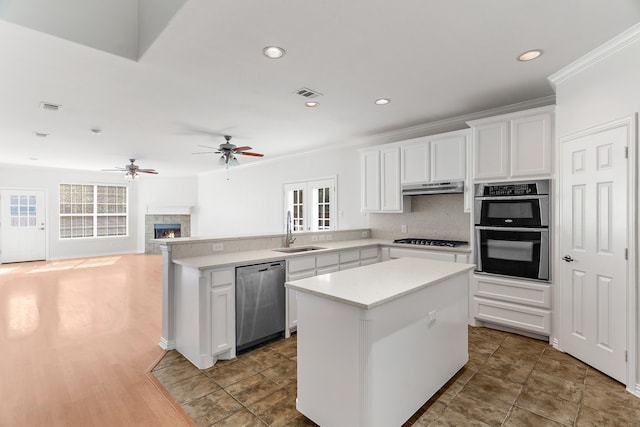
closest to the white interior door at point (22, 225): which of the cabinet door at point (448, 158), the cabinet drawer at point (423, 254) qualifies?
the cabinet drawer at point (423, 254)

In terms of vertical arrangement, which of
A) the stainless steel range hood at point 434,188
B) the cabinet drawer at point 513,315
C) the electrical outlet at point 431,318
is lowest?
the cabinet drawer at point 513,315

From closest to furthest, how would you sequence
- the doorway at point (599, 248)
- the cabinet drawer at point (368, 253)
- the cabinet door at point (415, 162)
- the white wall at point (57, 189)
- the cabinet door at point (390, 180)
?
the doorway at point (599, 248) < the cabinet door at point (415, 162) < the cabinet drawer at point (368, 253) < the cabinet door at point (390, 180) < the white wall at point (57, 189)

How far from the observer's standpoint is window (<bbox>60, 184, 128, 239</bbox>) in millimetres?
8945

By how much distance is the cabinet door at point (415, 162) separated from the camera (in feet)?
14.1

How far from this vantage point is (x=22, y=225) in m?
8.27

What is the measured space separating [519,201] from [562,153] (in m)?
0.59

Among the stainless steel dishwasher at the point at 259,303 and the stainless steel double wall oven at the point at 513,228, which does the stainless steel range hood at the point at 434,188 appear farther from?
the stainless steel dishwasher at the point at 259,303

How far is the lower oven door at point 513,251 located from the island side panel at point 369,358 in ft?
5.24

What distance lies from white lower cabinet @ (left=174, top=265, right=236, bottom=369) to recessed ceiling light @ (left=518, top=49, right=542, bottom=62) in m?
3.12

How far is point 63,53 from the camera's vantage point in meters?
2.53

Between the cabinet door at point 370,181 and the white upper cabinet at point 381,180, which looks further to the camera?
the cabinet door at point 370,181

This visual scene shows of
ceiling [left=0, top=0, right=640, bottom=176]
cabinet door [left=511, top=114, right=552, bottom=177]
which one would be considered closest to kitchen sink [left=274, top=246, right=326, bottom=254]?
ceiling [left=0, top=0, right=640, bottom=176]

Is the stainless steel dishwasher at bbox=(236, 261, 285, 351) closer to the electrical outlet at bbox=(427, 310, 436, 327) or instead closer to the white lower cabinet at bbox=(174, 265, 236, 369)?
the white lower cabinet at bbox=(174, 265, 236, 369)

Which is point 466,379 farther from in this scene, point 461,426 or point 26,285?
point 26,285
